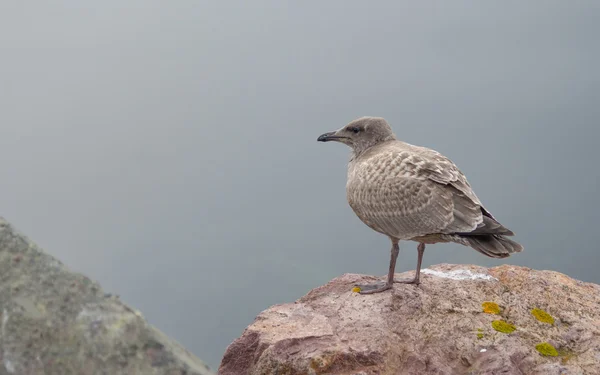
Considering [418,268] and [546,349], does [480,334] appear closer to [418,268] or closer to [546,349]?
[546,349]

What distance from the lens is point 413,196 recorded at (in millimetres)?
7246

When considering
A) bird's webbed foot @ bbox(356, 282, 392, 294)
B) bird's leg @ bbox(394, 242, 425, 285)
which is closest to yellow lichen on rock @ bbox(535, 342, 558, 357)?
bird's leg @ bbox(394, 242, 425, 285)

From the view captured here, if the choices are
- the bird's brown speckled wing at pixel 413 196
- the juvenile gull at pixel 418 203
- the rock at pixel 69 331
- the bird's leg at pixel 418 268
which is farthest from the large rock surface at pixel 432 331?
the rock at pixel 69 331

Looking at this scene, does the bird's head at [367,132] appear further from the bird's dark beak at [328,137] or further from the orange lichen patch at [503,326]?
the orange lichen patch at [503,326]

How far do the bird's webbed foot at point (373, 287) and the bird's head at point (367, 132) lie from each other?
1946 millimetres

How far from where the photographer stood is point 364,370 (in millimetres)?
6348

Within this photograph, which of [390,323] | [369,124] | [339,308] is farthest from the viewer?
[369,124]

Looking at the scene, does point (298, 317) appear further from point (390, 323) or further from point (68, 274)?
point (68, 274)

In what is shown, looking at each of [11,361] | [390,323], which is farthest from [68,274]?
[390,323]

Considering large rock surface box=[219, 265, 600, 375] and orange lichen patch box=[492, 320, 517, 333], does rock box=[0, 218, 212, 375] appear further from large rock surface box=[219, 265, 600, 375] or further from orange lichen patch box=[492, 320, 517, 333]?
orange lichen patch box=[492, 320, 517, 333]

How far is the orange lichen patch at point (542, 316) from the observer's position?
23.7ft

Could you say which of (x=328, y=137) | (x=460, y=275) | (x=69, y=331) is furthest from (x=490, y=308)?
(x=69, y=331)

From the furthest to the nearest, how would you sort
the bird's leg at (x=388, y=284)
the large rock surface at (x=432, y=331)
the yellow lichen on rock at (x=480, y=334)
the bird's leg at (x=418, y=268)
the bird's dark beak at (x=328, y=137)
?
the bird's dark beak at (x=328, y=137) < the bird's leg at (x=418, y=268) < the bird's leg at (x=388, y=284) < the yellow lichen on rock at (x=480, y=334) < the large rock surface at (x=432, y=331)

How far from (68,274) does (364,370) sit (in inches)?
139
